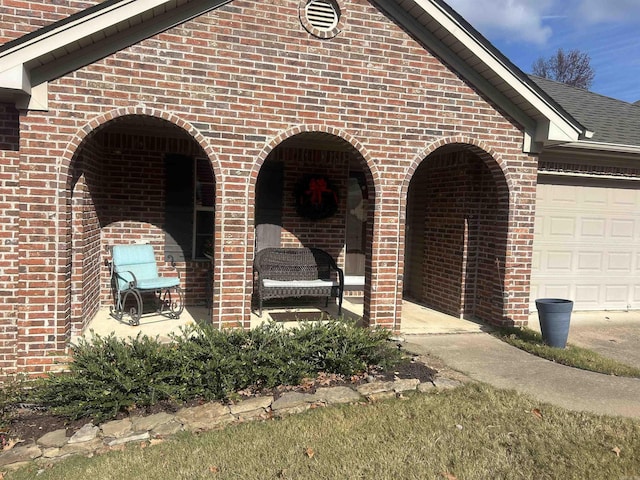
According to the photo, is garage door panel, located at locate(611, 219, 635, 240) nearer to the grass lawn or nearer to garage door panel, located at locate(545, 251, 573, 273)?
garage door panel, located at locate(545, 251, 573, 273)

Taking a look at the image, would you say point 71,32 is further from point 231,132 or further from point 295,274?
point 295,274

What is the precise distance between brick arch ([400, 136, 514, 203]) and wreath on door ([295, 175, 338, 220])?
223 cm

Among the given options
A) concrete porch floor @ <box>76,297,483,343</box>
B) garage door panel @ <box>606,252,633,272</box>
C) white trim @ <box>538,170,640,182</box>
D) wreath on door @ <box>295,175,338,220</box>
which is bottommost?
concrete porch floor @ <box>76,297,483,343</box>

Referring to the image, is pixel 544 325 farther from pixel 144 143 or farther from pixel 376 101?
pixel 144 143

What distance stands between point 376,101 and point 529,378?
3689mm

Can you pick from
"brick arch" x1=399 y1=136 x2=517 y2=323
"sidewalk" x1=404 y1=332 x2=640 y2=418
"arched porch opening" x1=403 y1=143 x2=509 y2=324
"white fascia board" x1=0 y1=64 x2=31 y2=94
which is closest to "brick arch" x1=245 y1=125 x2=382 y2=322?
"brick arch" x1=399 y1=136 x2=517 y2=323

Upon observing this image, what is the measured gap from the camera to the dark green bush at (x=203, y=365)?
418cm

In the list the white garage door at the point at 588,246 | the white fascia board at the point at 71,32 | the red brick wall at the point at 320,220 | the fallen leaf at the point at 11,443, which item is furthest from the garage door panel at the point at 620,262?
the fallen leaf at the point at 11,443

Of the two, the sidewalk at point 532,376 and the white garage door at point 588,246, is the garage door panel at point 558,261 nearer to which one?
the white garage door at point 588,246

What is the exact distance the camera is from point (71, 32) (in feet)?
15.4

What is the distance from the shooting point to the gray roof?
323 inches

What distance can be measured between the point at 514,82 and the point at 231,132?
3674mm

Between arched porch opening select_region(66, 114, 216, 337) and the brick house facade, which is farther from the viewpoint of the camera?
arched porch opening select_region(66, 114, 216, 337)

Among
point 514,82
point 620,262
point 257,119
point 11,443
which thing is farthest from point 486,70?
point 11,443
